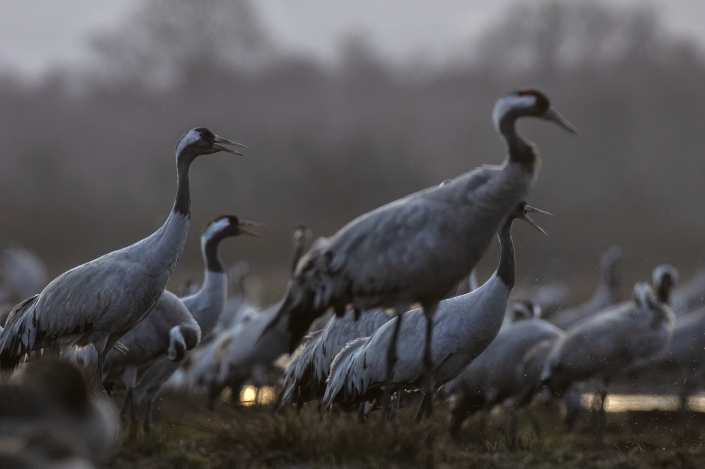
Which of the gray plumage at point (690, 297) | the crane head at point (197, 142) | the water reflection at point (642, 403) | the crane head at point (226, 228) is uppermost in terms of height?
the crane head at point (197, 142)

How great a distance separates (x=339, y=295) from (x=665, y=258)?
12.4 meters

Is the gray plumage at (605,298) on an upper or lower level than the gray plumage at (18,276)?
lower

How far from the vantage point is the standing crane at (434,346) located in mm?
5234

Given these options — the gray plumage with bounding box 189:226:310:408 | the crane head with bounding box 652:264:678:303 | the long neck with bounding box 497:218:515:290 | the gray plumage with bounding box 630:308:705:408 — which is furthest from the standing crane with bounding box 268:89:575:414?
the gray plumage with bounding box 630:308:705:408

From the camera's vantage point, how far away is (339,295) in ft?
15.2

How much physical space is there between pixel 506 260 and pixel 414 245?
1.07 m

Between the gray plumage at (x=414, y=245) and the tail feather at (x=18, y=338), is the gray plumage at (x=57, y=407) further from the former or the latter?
the tail feather at (x=18, y=338)

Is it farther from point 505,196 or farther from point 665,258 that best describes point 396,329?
point 665,258

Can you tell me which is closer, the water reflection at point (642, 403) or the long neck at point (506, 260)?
the long neck at point (506, 260)

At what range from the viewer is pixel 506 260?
17.9 feet

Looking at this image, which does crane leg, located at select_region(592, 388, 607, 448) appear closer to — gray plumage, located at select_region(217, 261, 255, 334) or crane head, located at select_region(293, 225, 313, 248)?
crane head, located at select_region(293, 225, 313, 248)

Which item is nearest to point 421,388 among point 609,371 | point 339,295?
point 339,295

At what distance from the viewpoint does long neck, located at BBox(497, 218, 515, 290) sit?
532 centimetres

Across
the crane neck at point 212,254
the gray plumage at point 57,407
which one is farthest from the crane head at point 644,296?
the gray plumage at point 57,407
